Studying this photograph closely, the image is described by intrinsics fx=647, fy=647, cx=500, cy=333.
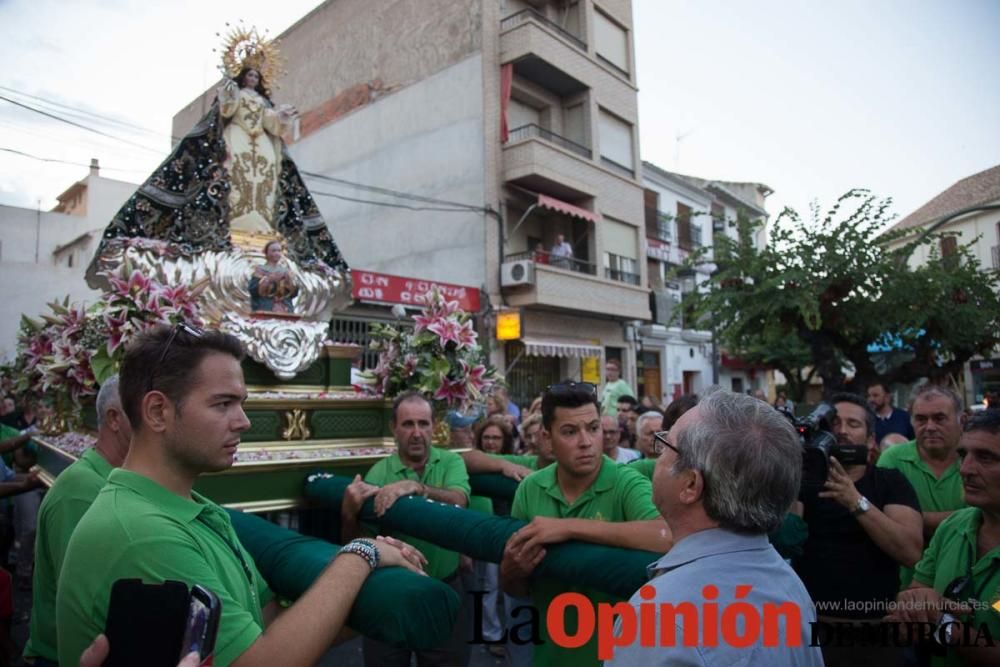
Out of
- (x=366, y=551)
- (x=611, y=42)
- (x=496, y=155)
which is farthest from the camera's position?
(x=611, y=42)

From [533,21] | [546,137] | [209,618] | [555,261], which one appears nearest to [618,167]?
[546,137]

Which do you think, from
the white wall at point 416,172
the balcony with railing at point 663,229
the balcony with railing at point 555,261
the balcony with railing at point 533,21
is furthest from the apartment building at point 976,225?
the white wall at point 416,172

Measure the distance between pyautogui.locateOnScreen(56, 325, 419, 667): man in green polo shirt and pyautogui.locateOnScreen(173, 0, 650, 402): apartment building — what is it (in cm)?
1173

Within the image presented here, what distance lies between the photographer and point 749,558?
1.39m

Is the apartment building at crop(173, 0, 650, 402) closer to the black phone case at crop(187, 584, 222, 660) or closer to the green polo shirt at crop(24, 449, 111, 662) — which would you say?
the green polo shirt at crop(24, 449, 111, 662)

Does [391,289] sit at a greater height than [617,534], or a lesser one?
greater

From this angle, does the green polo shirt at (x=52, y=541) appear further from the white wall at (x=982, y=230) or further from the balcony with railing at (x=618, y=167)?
the white wall at (x=982, y=230)

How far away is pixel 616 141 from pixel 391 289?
30.6 feet

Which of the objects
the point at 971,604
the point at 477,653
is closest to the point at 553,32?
→ the point at 477,653

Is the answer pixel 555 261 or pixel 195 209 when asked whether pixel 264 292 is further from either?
pixel 555 261

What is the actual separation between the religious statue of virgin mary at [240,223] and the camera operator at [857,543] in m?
2.95

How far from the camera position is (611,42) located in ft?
61.7

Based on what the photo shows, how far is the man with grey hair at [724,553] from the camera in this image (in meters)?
1.26

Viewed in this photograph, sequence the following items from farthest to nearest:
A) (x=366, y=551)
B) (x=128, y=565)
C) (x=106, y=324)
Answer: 1. (x=106, y=324)
2. (x=366, y=551)
3. (x=128, y=565)
